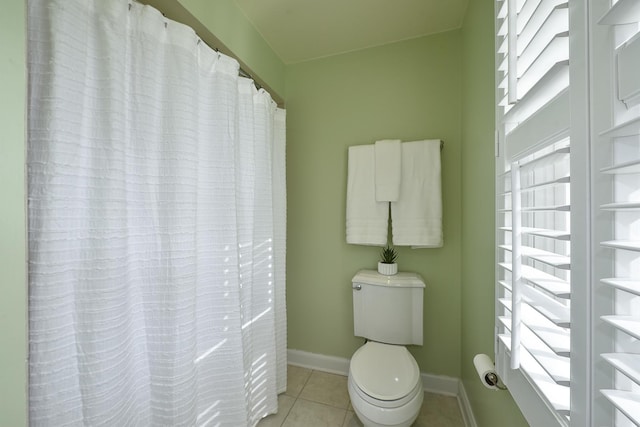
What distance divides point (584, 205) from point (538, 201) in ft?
1.01

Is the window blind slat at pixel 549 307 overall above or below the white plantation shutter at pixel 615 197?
below

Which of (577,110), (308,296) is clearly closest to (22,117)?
(577,110)

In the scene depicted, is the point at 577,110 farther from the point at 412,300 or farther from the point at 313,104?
the point at 313,104

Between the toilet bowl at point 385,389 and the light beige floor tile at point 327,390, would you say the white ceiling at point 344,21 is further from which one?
the light beige floor tile at point 327,390

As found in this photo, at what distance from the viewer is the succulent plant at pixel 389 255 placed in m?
1.60

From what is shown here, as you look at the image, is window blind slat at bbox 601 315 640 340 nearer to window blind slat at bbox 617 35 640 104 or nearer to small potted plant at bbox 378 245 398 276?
window blind slat at bbox 617 35 640 104

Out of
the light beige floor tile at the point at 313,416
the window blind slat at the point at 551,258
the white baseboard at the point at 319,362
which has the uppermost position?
the window blind slat at the point at 551,258

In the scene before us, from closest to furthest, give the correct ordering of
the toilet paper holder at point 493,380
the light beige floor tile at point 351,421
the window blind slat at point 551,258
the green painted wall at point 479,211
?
the window blind slat at point 551,258 < the toilet paper holder at point 493,380 < the green painted wall at point 479,211 < the light beige floor tile at point 351,421

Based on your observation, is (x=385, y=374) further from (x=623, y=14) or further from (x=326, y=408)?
(x=623, y=14)

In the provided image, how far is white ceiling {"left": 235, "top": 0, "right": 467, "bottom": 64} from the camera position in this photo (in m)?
1.36

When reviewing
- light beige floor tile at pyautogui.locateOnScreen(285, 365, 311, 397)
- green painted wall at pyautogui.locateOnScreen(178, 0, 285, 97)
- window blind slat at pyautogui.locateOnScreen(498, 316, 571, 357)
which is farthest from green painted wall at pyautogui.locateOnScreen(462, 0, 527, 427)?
green painted wall at pyautogui.locateOnScreen(178, 0, 285, 97)

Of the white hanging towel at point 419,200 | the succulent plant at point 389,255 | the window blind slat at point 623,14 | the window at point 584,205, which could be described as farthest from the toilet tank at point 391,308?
the window blind slat at point 623,14

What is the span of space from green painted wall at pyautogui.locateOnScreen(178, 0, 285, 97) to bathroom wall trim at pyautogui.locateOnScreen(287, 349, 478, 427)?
2.04m

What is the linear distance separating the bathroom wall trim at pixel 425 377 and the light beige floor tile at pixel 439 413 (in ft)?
0.10
